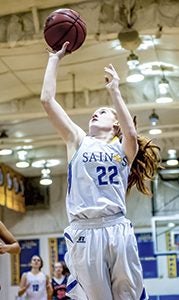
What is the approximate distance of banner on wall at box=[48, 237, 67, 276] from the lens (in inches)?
661

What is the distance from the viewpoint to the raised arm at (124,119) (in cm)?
330

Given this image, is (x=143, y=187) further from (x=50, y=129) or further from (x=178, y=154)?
(x=178, y=154)

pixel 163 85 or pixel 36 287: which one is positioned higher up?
pixel 163 85

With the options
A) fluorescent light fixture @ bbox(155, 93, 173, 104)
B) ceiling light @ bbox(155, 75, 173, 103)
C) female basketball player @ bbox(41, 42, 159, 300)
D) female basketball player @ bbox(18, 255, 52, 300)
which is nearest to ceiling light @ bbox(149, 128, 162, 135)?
ceiling light @ bbox(155, 75, 173, 103)

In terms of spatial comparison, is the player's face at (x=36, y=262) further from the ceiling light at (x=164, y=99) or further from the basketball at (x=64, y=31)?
the basketball at (x=64, y=31)

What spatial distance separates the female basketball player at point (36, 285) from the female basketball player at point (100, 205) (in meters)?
7.73

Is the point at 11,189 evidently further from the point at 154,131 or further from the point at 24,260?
the point at 154,131

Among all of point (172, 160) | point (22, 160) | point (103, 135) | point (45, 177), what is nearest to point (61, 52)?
point (103, 135)

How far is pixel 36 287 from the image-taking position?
11.2 m

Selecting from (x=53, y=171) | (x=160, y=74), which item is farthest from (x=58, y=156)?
(x=160, y=74)

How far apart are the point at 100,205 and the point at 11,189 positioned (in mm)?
12898

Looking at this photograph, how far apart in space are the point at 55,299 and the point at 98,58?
13.7 ft

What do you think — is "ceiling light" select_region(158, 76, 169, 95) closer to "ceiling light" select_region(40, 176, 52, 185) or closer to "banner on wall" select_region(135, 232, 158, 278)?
"ceiling light" select_region(40, 176, 52, 185)

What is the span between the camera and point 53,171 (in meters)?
17.0
